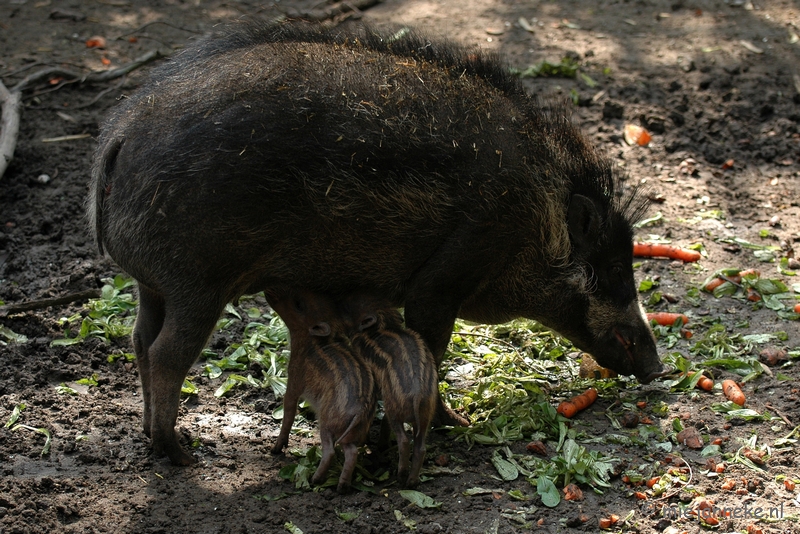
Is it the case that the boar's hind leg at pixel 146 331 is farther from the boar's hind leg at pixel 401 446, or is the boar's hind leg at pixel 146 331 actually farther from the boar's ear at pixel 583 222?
the boar's ear at pixel 583 222

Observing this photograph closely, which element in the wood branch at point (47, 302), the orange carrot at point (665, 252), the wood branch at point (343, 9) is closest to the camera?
the wood branch at point (47, 302)

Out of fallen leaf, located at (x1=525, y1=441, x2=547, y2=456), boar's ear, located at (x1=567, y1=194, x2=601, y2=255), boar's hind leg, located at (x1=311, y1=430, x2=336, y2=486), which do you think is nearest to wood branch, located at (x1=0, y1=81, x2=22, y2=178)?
boar's hind leg, located at (x1=311, y1=430, x2=336, y2=486)

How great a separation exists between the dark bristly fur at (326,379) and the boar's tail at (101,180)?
43.7 inches

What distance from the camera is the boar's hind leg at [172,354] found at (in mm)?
5035

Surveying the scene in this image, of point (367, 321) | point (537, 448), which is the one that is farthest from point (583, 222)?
point (367, 321)

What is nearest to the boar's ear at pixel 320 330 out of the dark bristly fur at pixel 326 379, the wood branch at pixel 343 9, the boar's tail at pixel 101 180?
the dark bristly fur at pixel 326 379

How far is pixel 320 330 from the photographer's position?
17.4 feet

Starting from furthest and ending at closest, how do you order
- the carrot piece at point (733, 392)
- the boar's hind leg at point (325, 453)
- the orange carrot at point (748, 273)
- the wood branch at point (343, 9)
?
the wood branch at point (343, 9) → the orange carrot at point (748, 273) → the carrot piece at point (733, 392) → the boar's hind leg at point (325, 453)

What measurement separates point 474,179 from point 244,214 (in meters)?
1.35

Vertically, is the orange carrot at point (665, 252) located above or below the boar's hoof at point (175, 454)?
above

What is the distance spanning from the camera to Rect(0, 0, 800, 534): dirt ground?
15.8 ft

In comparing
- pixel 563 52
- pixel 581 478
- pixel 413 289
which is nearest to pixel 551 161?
pixel 413 289

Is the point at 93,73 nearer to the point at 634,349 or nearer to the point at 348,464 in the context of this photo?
the point at 348,464

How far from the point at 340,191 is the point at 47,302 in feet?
9.43
